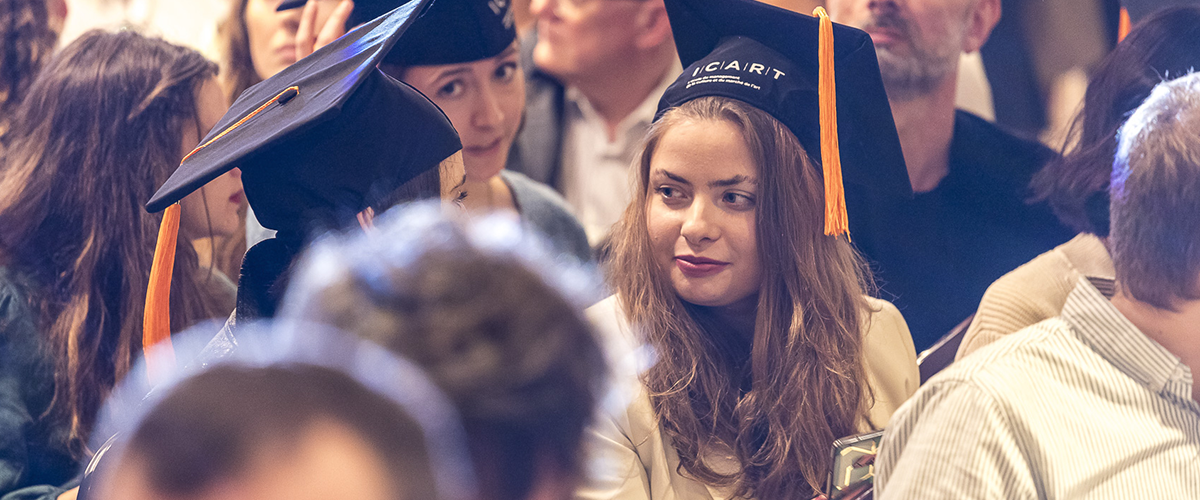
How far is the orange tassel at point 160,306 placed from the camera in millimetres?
1249

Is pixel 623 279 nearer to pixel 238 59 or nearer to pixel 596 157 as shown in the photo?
pixel 596 157

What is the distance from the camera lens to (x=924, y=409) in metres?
1.08

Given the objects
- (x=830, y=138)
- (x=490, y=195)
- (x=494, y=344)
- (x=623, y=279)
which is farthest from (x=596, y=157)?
A: (x=494, y=344)

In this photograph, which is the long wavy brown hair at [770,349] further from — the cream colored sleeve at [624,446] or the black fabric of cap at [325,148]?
the black fabric of cap at [325,148]

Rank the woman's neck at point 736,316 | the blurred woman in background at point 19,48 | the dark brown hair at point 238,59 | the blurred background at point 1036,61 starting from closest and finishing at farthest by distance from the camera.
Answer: the woman's neck at point 736,316
the blurred background at point 1036,61
the blurred woman in background at point 19,48
the dark brown hair at point 238,59

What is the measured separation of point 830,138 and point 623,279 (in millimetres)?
328

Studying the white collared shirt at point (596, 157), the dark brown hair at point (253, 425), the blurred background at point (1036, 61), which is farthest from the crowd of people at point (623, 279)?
the white collared shirt at point (596, 157)

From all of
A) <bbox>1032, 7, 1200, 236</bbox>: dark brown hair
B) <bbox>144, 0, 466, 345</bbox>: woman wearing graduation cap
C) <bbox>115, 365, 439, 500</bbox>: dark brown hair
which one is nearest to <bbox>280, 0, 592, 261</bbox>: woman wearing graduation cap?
<bbox>144, 0, 466, 345</bbox>: woman wearing graduation cap

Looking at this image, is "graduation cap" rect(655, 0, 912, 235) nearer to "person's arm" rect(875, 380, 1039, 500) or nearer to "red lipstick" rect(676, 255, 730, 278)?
"red lipstick" rect(676, 255, 730, 278)

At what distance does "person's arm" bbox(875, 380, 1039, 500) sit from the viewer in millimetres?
1014

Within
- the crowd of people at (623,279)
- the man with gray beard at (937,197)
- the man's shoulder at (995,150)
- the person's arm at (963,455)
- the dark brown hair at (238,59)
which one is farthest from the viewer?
the dark brown hair at (238,59)

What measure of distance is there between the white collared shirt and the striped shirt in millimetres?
1069

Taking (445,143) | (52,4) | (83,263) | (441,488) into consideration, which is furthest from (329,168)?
(52,4)

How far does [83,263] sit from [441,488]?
4.07 feet
